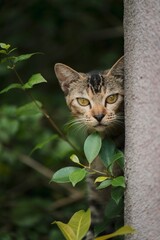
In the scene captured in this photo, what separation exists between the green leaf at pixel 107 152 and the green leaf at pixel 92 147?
3.2 inches

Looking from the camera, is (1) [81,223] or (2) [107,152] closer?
(1) [81,223]

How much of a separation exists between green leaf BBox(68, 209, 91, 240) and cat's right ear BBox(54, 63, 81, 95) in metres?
0.94

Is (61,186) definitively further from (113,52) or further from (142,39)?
(142,39)

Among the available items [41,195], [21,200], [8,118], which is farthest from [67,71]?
[41,195]

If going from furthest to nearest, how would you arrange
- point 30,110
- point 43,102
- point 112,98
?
point 43,102
point 30,110
point 112,98

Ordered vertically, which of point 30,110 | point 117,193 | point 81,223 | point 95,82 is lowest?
point 81,223

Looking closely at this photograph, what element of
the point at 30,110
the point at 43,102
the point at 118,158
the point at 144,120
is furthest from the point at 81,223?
the point at 43,102

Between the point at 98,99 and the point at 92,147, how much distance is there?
467 millimetres

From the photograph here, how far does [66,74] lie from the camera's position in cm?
264

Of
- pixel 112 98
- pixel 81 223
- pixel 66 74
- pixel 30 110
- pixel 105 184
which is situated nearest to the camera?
pixel 81 223

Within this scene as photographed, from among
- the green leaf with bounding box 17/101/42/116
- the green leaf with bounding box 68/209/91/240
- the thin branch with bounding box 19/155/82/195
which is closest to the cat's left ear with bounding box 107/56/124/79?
the green leaf with bounding box 17/101/42/116

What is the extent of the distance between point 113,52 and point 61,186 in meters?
1.39

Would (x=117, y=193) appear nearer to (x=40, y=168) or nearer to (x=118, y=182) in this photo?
(x=118, y=182)

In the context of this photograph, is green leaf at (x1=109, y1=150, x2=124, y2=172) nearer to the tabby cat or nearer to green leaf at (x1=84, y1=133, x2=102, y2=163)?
green leaf at (x1=84, y1=133, x2=102, y2=163)
